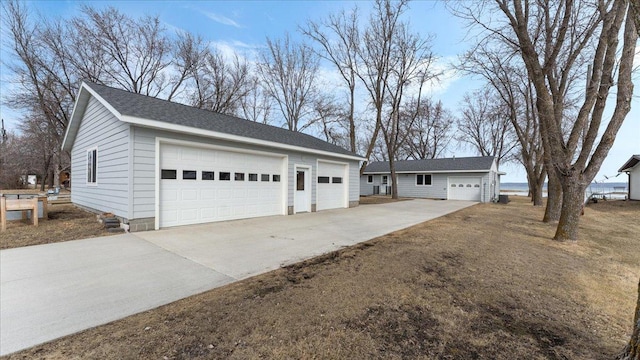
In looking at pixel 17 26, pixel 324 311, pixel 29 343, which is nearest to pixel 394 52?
pixel 324 311

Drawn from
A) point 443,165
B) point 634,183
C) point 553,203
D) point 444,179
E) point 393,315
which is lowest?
point 393,315

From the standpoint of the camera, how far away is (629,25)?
577 cm

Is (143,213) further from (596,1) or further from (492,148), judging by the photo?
(492,148)

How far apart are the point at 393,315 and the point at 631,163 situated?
96.5ft

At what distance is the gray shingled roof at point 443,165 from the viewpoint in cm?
2086

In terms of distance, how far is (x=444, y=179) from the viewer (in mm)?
22219

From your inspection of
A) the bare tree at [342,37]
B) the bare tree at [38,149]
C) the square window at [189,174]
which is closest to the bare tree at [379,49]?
the bare tree at [342,37]

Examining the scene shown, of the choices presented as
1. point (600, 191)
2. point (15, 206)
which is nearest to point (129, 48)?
point (15, 206)

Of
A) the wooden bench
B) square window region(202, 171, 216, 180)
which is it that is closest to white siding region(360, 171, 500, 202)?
square window region(202, 171, 216, 180)

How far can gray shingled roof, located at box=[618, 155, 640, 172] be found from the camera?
62.3 ft

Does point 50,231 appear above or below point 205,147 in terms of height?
below

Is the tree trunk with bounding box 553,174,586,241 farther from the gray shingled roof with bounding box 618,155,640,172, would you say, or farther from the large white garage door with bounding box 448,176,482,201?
the gray shingled roof with bounding box 618,155,640,172

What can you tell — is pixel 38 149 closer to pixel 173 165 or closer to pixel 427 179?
pixel 173 165

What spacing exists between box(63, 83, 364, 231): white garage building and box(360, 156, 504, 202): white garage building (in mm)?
13112
